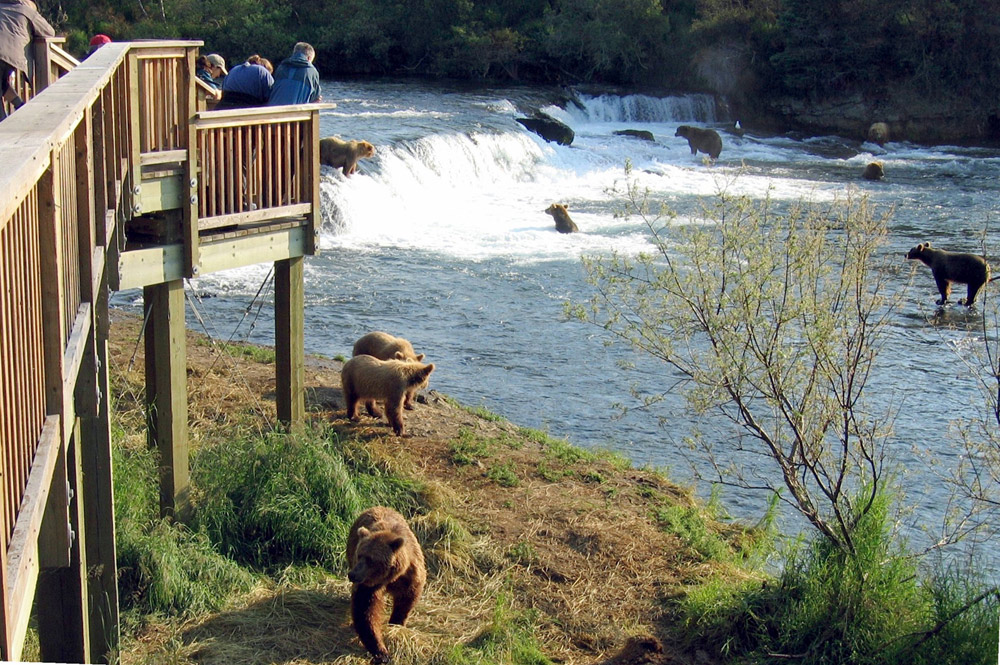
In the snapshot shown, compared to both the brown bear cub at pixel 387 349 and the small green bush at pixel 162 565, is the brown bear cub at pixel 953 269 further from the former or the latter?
the small green bush at pixel 162 565

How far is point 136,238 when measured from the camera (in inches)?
307

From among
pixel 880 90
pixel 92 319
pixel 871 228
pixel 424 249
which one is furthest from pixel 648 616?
pixel 880 90

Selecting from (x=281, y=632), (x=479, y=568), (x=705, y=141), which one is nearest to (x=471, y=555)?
(x=479, y=568)

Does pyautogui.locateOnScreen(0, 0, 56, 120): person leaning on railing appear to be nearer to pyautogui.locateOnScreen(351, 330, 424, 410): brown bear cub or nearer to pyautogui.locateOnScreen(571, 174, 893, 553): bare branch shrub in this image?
pyautogui.locateOnScreen(571, 174, 893, 553): bare branch shrub

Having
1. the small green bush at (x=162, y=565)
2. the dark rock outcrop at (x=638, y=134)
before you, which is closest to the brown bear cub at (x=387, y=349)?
the small green bush at (x=162, y=565)

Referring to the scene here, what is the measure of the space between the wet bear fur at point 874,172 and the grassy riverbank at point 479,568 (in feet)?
69.6

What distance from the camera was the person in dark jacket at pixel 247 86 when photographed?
394 inches

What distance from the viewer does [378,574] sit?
644 cm

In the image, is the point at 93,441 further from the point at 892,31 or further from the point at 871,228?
the point at 892,31

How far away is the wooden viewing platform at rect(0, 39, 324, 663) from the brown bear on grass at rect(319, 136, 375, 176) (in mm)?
9713

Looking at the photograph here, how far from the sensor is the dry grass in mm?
6766

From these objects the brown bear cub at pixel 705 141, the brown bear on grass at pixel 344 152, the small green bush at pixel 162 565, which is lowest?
the small green bush at pixel 162 565

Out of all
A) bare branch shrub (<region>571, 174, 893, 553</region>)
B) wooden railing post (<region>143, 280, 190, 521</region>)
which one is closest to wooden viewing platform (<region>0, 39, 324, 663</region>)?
wooden railing post (<region>143, 280, 190, 521</region>)

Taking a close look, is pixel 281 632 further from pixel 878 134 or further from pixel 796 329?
pixel 878 134
